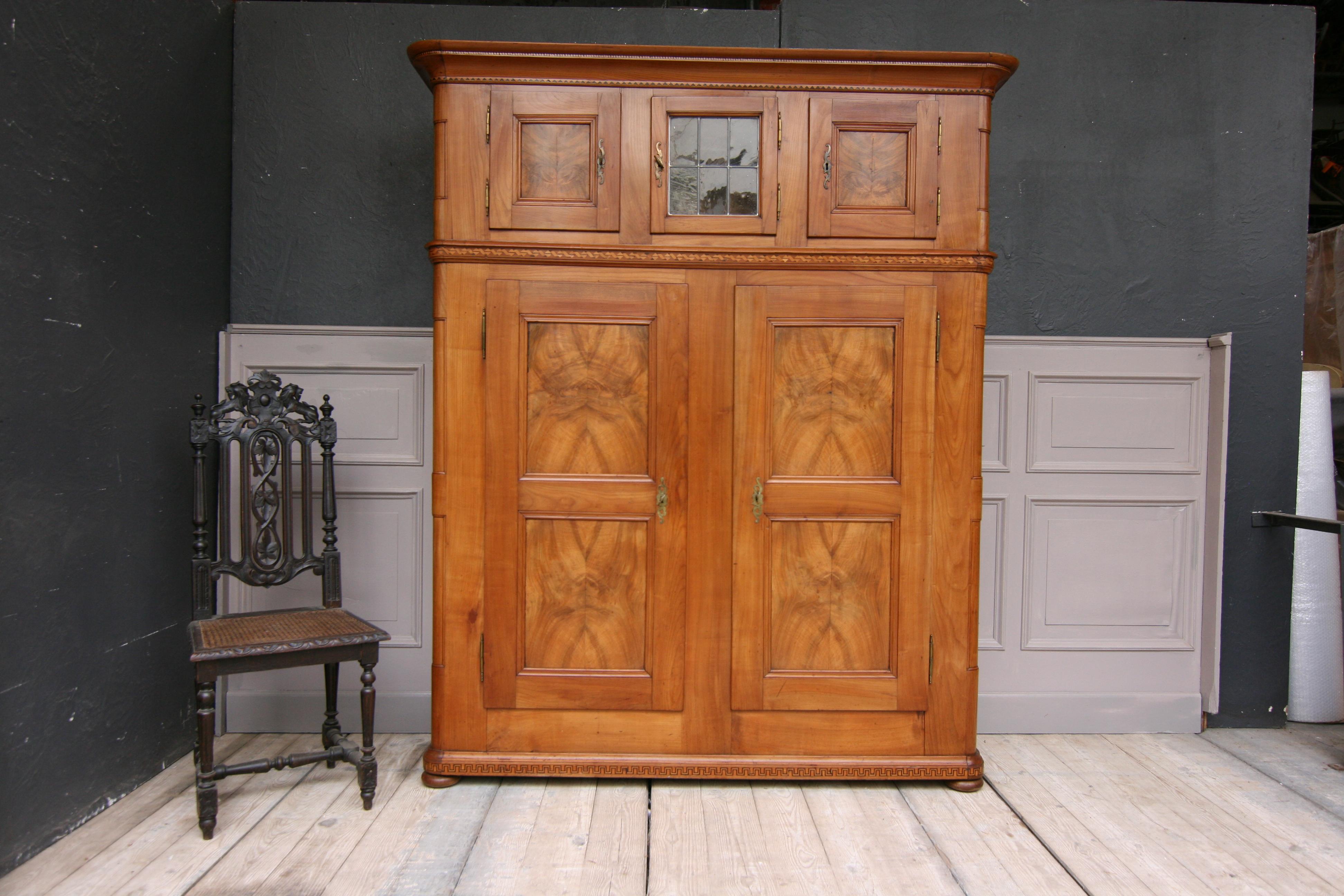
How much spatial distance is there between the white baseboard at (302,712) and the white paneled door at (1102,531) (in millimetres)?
Result: 2241

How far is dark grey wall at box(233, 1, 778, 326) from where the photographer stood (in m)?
3.27

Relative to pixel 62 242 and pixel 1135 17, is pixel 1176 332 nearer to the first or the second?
pixel 1135 17

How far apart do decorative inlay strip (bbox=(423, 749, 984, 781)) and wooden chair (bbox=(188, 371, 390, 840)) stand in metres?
0.31

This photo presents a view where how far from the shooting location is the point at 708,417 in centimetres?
276

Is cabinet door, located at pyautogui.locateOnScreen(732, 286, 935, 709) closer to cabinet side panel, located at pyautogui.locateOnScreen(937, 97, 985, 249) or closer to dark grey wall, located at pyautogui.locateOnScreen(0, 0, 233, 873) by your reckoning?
cabinet side panel, located at pyautogui.locateOnScreen(937, 97, 985, 249)

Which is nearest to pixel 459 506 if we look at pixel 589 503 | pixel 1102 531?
pixel 589 503

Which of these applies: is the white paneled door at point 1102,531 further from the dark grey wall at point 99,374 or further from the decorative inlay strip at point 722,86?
the dark grey wall at point 99,374

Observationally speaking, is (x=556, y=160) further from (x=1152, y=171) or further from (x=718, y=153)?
(x=1152, y=171)

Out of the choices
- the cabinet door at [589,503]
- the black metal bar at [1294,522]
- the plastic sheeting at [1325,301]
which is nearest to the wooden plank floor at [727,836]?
the cabinet door at [589,503]

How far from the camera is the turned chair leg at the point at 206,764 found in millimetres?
2416

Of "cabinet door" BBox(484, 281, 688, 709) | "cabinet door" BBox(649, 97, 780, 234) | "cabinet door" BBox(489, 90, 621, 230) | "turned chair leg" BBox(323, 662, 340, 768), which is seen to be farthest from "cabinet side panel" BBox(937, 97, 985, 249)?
"turned chair leg" BBox(323, 662, 340, 768)

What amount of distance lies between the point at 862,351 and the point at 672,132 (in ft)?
3.11

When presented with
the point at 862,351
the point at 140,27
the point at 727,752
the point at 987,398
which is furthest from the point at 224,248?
the point at 987,398

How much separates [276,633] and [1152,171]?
3.63m
